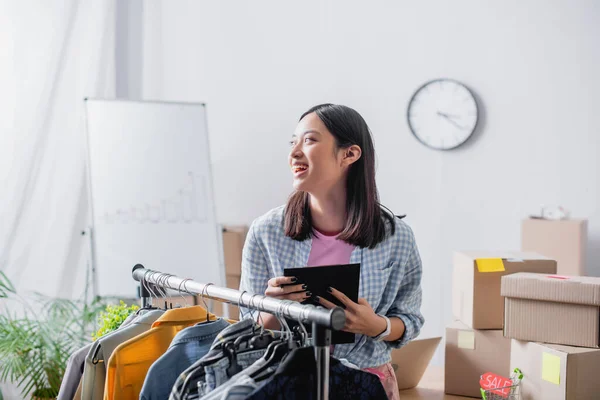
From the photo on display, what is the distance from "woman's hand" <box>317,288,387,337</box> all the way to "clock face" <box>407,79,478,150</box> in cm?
210

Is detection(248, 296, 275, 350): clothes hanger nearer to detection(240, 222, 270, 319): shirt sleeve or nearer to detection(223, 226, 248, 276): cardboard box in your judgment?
detection(240, 222, 270, 319): shirt sleeve

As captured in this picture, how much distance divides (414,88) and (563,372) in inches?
74.5

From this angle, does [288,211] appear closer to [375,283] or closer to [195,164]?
[375,283]

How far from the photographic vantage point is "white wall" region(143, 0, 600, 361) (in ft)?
10.8

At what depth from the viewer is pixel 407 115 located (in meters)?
3.54

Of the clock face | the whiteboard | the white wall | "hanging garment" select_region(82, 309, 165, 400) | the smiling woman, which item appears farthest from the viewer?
the clock face

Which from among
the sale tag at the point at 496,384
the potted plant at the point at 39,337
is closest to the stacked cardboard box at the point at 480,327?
the sale tag at the point at 496,384

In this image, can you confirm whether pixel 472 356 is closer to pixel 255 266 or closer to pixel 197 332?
pixel 255 266

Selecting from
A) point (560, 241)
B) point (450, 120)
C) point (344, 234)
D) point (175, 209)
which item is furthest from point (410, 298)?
point (450, 120)

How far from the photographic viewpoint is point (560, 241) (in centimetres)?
301

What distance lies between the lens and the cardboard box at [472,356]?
2498 millimetres

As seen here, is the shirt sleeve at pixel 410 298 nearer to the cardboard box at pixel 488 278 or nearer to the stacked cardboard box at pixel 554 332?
the stacked cardboard box at pixel 554 332

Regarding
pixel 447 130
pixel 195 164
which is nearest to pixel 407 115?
pixel 447 130

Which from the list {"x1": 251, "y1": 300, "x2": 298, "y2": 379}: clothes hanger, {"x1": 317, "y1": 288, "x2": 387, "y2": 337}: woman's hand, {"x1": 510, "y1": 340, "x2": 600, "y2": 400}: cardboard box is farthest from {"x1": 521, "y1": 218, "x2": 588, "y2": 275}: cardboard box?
{"x1": 251, "y1": 300, "x2": 298, "y2": 379}: clothes hanger
